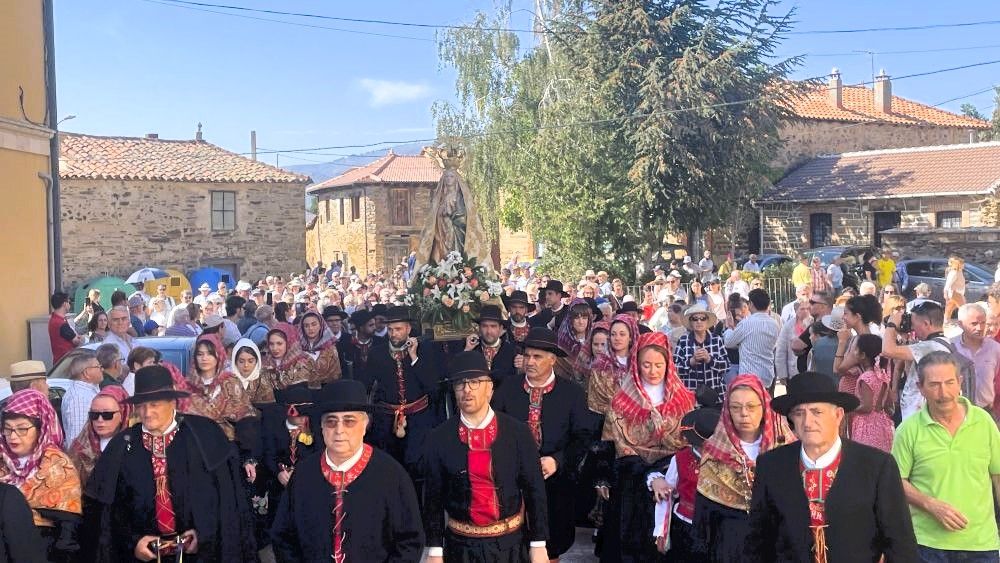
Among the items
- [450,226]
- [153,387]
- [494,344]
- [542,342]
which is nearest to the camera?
[153,387]

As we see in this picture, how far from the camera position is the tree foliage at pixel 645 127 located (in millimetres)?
25203

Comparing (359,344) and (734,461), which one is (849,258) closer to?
(359,344)

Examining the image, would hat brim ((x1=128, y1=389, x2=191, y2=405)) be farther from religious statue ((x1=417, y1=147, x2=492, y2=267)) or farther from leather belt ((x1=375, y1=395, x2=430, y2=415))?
religious statue ((x1=417, y1=147, x2=492, y2=267))

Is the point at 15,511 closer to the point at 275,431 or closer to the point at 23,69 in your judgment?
the point at 275,431

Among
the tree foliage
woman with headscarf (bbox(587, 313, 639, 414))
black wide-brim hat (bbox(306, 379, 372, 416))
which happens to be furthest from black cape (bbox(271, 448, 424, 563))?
the tree foliage

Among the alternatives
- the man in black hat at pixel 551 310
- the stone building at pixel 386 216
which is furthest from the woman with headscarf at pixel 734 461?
the stone building at pixel 386 216

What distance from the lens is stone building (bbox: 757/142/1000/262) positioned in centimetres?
2927

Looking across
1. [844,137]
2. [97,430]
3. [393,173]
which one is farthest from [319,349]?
[393,173]

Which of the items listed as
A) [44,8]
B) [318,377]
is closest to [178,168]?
[44,8]

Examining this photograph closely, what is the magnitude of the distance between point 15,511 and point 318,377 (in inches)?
162

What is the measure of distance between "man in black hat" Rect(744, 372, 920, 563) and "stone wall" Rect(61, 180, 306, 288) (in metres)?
30.2

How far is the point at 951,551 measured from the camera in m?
4.38

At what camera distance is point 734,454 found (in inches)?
179

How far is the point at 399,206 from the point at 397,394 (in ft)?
114
